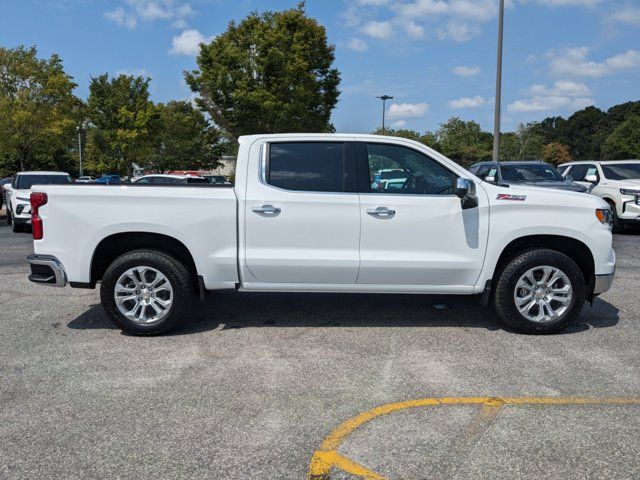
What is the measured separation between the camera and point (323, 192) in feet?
16.9

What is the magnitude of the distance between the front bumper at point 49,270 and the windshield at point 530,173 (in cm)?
1005

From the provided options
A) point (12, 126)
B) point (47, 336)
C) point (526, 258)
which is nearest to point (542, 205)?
point (526, 258)

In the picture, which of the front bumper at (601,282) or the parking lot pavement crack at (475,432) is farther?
the front bumper at (601,282)

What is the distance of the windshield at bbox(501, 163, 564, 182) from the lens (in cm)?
1250

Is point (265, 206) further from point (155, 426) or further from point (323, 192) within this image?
point (155, 426)

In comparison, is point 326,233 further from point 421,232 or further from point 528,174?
point 528,174

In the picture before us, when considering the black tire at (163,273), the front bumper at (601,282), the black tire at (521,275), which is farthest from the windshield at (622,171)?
the black tire at (163,273)

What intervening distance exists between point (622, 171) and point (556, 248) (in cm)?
1011

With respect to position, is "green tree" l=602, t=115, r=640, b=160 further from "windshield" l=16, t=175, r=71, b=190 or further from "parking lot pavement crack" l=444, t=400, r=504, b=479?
"parking lot pavement crack" l=444, t=400, r=504, b=479

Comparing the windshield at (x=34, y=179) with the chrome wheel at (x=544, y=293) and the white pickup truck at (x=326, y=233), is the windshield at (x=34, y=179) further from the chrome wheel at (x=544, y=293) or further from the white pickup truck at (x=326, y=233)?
the chrome wheel at (x=544, y=293)

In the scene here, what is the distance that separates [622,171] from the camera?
13914mm

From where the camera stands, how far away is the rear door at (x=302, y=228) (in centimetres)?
507

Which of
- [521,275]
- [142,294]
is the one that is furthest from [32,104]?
[521,275]

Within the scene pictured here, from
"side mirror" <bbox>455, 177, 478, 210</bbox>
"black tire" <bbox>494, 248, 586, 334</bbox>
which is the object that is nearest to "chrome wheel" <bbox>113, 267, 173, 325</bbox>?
"side mirror" <bbox>455, 177, 478, 210</bbox>
